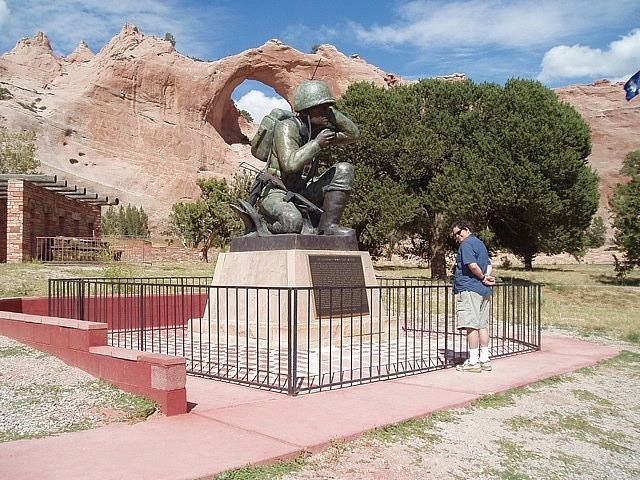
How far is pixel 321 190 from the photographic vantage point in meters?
9.36

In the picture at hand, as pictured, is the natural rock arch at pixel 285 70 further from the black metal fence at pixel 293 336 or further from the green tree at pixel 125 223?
the black metal fence at pixel 293 336

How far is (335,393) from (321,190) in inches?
172

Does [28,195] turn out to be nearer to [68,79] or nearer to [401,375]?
[401,375]

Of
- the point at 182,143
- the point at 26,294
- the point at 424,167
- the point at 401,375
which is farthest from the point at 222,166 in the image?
the point at 401,375

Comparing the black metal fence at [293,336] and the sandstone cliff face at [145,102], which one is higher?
the sandstone cliff face at [145,102]

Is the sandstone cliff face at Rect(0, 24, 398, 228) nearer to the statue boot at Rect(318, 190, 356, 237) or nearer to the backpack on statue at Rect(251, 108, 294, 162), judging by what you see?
the backpack on statue at Rect(251, 108, 294, 162)

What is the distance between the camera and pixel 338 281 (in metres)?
8.61

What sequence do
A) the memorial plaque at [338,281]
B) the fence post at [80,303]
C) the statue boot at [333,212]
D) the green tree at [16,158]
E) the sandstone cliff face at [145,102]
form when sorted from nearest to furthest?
the memorial plaque at [338,281] < the fence post at [80,303] < the statue boot at [333,212] < the green tree at [16,158] < the sandstone cliff face at [145,102]

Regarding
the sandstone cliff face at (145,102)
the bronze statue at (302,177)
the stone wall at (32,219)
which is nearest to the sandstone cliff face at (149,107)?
the sandstone cliff face at (145,102)

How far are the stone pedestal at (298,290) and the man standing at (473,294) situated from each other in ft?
5.31

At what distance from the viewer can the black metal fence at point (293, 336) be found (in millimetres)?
6203

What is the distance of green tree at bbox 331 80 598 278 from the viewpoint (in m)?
23.3

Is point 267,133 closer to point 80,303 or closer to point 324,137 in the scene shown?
point 324,137

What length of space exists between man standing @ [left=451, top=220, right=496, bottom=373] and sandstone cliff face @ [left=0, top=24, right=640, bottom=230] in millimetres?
58568
